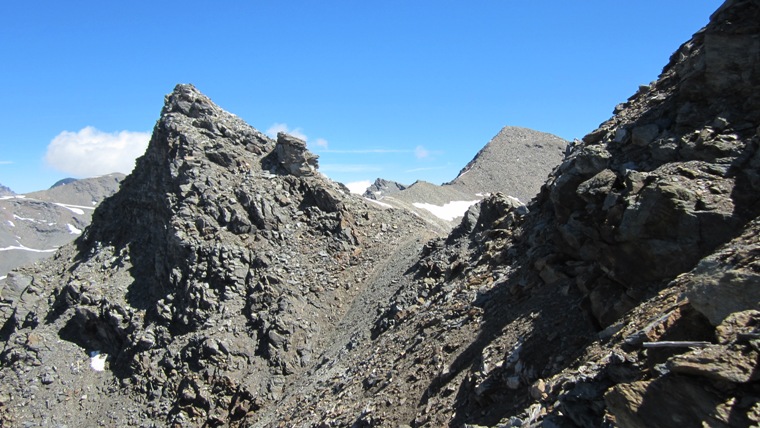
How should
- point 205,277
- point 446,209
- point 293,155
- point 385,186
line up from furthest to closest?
point 385,186, point 446,209, point 293,155, point 205,277

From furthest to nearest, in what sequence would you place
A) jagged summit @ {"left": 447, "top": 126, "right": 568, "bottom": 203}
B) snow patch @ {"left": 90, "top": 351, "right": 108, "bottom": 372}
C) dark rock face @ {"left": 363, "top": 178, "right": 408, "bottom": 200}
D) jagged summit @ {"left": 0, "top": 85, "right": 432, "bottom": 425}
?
dark rock face @ {"left": 363, "top": 178, "right": 408, "bottom": 200} → jagged summit @ {"left": 447, "top": 126, "right": 568, "bottom": 203} → snow patch @ {"left": 90, "top": 351, "right": 108, "bottom": 372} → jagged summit @ {"left": 0, "top": 85, "right": 432, "bottom": 425}

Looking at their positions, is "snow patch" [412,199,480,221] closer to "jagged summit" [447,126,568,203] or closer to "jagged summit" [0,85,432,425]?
"jagged summit" [447,126,568,203]

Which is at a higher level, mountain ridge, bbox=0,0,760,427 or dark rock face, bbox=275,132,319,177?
dark rock face, bbox=275,132,319,177

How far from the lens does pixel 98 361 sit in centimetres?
3406

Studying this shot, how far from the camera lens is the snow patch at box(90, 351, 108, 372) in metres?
33.5

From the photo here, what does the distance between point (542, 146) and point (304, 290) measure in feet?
273

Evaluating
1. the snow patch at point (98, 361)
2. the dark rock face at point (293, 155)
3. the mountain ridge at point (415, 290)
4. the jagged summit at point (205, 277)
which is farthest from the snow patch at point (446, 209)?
the snow patch at point (98, 361)

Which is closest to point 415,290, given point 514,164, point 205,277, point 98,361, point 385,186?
point 205,277

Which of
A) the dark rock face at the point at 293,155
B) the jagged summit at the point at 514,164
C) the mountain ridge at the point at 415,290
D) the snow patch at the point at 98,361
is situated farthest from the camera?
the jagged summit at the point at 514,164

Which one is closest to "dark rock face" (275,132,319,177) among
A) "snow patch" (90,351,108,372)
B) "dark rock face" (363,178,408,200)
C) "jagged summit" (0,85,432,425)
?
"jagged summit" (0,85,432,425)

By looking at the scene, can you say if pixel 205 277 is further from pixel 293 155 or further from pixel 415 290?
pixel 415 290

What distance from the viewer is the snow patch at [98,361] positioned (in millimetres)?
33525

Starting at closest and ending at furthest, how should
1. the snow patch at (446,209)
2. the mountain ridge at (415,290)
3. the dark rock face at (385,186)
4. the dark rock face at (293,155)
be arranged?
the mountain ridge at (415,290) < the dark rock face at (293,155) < the snow patch at (446,209) < the dark rock face at (385,186)

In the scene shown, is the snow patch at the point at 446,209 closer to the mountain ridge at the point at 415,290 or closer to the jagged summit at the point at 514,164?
the jagged summit at the point at 514,164
